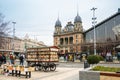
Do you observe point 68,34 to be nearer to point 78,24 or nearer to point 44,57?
point 78,24

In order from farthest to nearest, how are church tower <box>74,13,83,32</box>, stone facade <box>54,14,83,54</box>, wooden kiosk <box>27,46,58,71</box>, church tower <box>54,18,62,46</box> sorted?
church tower <box>54,18,62,46</box>, church tower <box>74,13,83,32</box>, stone facade <box>54,14,83,54</box>, wooden kiosk <box>27,46,58,71</box>

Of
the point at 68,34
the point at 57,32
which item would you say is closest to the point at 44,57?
the point at 68,34

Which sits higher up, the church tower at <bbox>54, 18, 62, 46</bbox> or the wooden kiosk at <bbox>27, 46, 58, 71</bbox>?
the church tower at <bbox>54, 18, 62, 46</bbox>

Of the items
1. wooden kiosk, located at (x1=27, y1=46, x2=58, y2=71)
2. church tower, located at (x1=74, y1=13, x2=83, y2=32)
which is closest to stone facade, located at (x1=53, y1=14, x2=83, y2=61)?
church tower, located at (x1=74, y1=13, x2=83, y2=32)

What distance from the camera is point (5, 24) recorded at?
33625 mm

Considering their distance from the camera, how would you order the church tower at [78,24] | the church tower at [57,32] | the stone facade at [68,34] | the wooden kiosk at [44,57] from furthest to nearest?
the church tower at [57,32] < the church tower at [78,24] < the stone facade at [68,34] < the wooden kiosk at [44,57]

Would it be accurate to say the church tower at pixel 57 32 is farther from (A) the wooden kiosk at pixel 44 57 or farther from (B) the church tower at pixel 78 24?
(A) the wooden kiosk at pixel 44 57

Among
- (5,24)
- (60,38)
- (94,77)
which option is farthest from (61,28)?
(94,77)

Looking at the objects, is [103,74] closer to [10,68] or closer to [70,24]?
[10,68]

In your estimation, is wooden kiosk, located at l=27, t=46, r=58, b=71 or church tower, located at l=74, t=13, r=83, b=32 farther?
church tower, located at l=74, t=13, r=83, b=32

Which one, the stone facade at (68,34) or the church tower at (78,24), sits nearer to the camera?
the stone facade at (68,34)

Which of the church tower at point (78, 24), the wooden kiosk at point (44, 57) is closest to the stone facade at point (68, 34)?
the church tower at point (78, 24)

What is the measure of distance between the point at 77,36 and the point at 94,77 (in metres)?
89.3

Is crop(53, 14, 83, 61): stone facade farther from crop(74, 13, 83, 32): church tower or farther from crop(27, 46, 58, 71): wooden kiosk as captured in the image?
crop(27, 46, 58, 71): wooden kiosk
